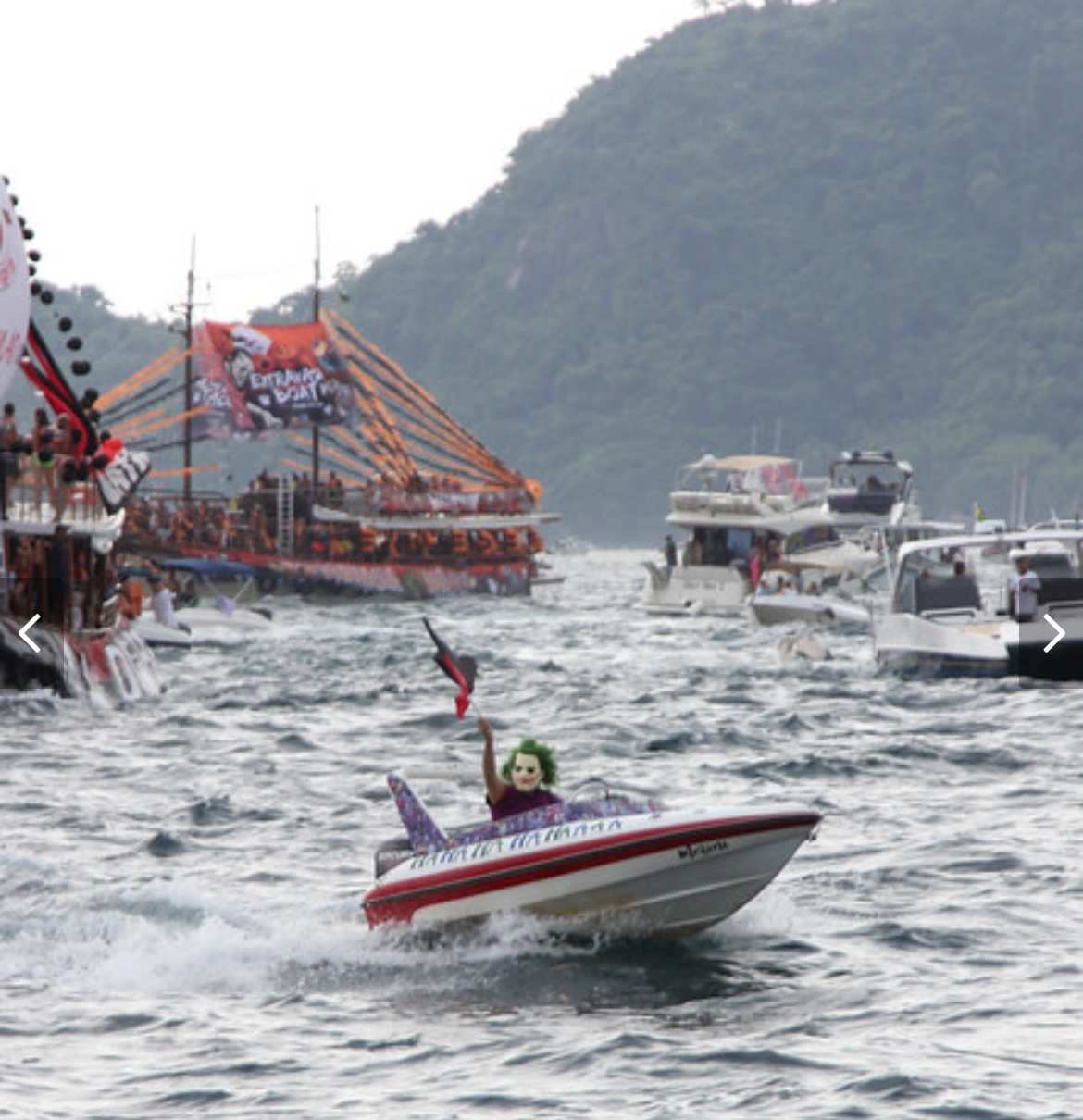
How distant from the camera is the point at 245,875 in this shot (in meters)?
16.9

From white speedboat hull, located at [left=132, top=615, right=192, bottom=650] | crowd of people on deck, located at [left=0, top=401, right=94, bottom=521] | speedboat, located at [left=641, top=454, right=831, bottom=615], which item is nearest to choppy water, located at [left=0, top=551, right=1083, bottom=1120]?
crowd of people on deck, located at [left=0, top=401, right=94, bottom=521]

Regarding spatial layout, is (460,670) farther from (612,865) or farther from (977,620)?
(977,620)

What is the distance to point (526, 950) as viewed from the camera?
14039mm

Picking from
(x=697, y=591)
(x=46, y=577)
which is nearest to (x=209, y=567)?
(x=697, y=591)

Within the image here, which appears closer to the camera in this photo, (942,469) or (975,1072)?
(975,1072)

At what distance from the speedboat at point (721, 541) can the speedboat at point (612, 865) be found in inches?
1772

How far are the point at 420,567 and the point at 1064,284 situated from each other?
426 ft

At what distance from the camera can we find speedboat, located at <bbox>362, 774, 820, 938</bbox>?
13.6 meters

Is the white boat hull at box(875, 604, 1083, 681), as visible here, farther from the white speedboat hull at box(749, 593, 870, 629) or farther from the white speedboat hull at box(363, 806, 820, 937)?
the white speedboat hull at box(363, 806, 820, 937)

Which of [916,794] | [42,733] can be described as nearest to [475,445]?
[42,733]

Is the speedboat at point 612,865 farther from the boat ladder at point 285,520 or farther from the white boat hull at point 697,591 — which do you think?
→ the boat ladder at point 285,520

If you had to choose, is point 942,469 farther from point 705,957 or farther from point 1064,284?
point 705,957

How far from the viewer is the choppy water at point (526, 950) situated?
11.2 metres

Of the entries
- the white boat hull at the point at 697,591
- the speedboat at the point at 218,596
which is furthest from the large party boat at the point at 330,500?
the white boat hull at the point at 697,591
